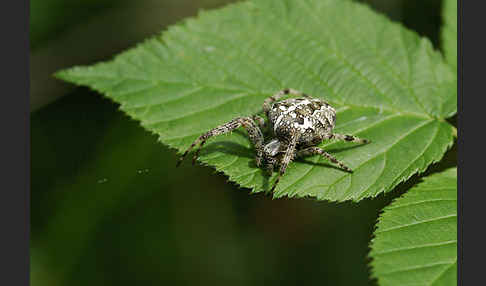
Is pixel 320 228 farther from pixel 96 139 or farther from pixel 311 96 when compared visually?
pixel 96 139

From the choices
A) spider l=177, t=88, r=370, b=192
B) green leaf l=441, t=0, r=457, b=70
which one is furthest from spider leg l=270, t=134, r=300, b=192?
green leaf l=441, t=0, r=457, b=70

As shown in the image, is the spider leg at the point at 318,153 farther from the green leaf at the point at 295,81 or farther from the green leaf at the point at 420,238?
the green leaf at the point at 420,238

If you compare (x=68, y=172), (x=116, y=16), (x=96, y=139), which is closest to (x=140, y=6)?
(x=116, y=16)

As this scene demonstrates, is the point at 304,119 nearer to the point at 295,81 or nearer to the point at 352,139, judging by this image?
the point at 352,139

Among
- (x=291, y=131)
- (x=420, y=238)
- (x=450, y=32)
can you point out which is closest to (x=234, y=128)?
(x=291, y=131)

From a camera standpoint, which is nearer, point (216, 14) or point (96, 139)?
point (216, 14)

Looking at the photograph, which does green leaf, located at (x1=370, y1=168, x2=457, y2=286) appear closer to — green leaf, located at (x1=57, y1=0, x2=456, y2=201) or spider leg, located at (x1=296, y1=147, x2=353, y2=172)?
green leaf, located at (x1=57, y1=0, x2=456, y2=201)
